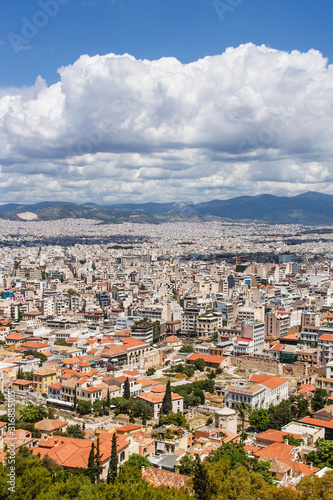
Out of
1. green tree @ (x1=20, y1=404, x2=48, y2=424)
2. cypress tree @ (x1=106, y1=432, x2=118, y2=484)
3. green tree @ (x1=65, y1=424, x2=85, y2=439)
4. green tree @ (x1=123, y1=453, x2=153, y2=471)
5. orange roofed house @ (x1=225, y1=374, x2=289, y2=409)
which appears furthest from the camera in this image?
orange roofed house @ (x1=225, y1=374, x2=289, y2=409)

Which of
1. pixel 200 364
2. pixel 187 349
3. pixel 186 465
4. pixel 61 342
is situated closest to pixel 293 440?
pixel 186 465

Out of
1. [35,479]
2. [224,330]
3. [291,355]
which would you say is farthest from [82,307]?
[35,479]

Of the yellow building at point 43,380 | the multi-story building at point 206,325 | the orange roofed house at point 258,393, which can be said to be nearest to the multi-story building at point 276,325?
the multi-story building at point 206,325

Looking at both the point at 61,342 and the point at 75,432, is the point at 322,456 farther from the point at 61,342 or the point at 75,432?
the point at 61,342

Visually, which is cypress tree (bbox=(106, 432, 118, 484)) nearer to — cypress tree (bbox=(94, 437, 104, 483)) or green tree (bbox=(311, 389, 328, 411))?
cypress tree (bbox=(94, 437, 104, 483))

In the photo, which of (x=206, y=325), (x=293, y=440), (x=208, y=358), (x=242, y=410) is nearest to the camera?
(x=293, y=440)

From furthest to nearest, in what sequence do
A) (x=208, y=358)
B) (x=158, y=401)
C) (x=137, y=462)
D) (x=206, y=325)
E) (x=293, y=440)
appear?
(x=206, y=325) < (x=208, y=358) < (x=158, y=401) < (x=293, y=440) < (x=137, y=462)

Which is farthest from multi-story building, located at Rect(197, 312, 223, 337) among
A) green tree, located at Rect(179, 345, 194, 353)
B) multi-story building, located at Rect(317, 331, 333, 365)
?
multi-story building, located at Rect(317, 331, 333, 365)
